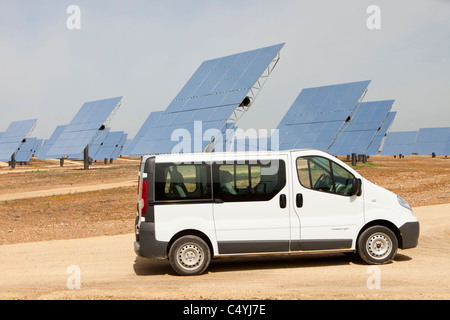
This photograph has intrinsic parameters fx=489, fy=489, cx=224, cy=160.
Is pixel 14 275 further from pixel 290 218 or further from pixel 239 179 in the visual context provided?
pixel 290 218

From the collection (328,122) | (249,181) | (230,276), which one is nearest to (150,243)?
(230,276)

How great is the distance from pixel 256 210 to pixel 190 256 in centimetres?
123

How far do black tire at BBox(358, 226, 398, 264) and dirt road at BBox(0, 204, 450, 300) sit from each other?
0.52 feet

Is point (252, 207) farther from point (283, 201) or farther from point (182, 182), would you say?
point (182, 182)

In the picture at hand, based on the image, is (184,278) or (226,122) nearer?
(184,278)

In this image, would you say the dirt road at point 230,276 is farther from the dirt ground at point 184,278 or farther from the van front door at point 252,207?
the van front door at point 252,207

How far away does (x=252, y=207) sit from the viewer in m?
7.52

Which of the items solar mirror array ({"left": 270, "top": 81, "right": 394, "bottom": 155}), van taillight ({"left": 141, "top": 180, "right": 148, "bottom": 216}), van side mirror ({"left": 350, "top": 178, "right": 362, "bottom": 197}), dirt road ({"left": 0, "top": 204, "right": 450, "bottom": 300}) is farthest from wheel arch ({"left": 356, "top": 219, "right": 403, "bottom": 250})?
solar mirror array ({"left": 270, "top": 81, "right": 394, "bottom": 155})

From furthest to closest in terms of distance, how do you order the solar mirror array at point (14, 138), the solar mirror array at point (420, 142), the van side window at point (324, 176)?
the solar mirror array at point (420, 142)
the solar mirror array at point (14, 138)
the van side window at point (324, 176)

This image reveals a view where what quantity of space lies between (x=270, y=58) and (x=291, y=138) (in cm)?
1480

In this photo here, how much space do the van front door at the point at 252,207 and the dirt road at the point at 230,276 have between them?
0.49m

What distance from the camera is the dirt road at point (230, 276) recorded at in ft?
20.4

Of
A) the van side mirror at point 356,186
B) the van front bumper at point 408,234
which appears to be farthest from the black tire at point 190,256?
the van front bumper at point 408,234

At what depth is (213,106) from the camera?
26641 millimetres
